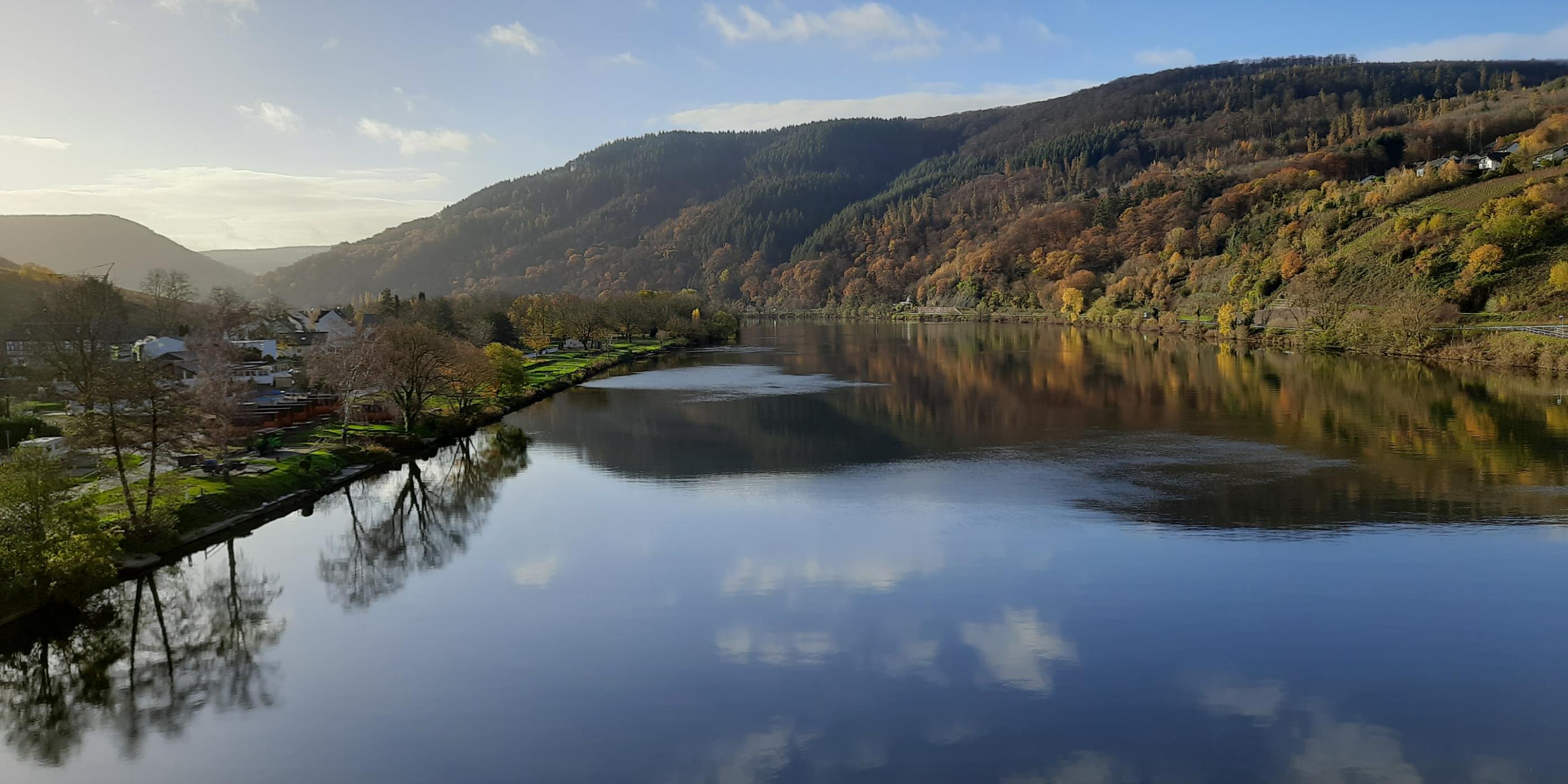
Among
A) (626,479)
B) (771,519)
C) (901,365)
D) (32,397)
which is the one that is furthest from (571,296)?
(771,519)

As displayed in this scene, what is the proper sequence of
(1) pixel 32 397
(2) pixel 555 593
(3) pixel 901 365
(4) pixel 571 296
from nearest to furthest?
1. (2) pixel 555 593
2. (1) pixel 32 397
3. (3) pixel 901 365
4. (4) pixel 571 296

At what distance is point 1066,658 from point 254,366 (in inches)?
1985

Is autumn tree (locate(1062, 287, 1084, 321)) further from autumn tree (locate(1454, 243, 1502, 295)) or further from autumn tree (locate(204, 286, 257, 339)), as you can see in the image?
autumn tree (locate(204, 286, 257, 339))

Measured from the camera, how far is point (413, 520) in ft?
93.0

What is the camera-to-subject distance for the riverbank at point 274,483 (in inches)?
885

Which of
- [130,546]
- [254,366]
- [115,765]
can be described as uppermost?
[254,366]

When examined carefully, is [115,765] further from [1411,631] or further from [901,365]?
[901,365]

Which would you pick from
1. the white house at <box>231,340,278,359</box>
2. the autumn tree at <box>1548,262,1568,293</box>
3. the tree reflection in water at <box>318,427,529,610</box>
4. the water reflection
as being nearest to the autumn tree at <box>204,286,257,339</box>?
the white house at <box>231,340,278,359</box>

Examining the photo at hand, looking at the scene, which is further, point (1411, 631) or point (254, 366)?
point (254, 366)

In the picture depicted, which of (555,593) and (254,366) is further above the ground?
(254,366)

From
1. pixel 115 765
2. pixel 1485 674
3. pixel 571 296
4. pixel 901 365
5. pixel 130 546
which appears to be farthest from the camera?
pixel 571 296

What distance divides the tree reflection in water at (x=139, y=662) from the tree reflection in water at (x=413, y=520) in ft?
6.63

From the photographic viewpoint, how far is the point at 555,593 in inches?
799

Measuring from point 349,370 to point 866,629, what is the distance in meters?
29.5
